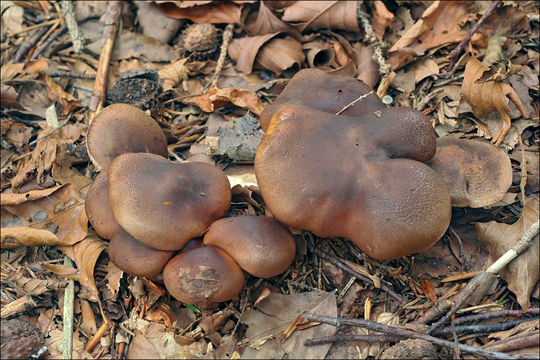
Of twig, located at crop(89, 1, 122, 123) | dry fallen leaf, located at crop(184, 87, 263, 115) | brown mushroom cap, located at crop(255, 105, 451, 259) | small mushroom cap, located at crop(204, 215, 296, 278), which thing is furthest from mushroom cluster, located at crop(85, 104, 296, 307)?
twig, located at crop(89, 1, 122, 123)

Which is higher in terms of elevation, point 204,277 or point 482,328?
point 204,277

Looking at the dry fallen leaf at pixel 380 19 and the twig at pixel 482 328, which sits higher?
the dry fallen leaf at pixel 380 19

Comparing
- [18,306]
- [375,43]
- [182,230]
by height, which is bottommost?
[18,306]

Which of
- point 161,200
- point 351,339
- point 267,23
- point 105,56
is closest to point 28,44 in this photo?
point 105,56

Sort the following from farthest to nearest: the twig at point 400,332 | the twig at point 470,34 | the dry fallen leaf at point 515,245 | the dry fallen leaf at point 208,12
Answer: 1. the dry fallen leaf at point 208,12
2. the twig at point 470,34
3. the dry fallen leaf at point 515,245
4. the twig at point 400,332

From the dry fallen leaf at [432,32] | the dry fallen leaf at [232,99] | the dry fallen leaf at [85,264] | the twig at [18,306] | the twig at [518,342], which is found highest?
the dry fallen leaf at [432,32]

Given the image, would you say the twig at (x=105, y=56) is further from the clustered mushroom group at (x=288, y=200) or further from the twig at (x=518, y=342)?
the twig at (x=518, y=342)

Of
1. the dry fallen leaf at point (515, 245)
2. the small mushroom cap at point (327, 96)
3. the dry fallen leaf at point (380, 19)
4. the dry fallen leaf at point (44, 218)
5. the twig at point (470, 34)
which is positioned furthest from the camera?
the dry fallen leaf at point (380, 19)

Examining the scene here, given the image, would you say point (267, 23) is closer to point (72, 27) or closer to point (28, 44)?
point (72, 27)

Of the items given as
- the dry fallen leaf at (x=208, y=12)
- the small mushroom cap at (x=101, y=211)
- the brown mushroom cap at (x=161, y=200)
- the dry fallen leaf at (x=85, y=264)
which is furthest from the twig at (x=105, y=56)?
the brown mushroom cap at (x=161, y=200)
